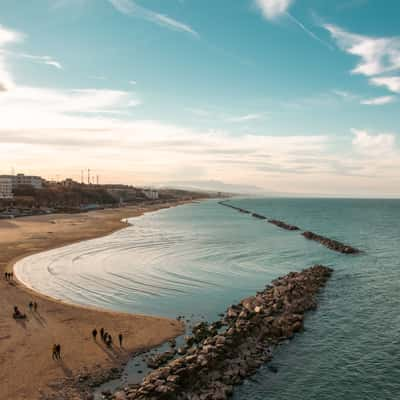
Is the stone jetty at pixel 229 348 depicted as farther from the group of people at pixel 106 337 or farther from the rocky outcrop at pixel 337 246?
the rocky outcrop at pixel 337 246

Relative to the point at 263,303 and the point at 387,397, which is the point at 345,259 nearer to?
the point at 263,303

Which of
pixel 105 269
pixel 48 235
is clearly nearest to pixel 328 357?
pixel 105 269

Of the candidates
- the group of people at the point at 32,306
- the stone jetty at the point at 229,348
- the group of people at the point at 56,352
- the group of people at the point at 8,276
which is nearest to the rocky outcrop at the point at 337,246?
the stone jetty at the point at 229,348

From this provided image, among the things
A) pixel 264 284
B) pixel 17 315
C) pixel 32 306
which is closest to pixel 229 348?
pixel 17 315

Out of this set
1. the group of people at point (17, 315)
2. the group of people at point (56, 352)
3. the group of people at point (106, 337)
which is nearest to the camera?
the group of people at point (56, 352)

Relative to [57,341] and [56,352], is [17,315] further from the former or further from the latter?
[56,352]

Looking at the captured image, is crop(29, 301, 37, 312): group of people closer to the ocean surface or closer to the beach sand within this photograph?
the beach sand

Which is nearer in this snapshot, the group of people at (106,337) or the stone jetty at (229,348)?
the stone jetty at (229,348)
